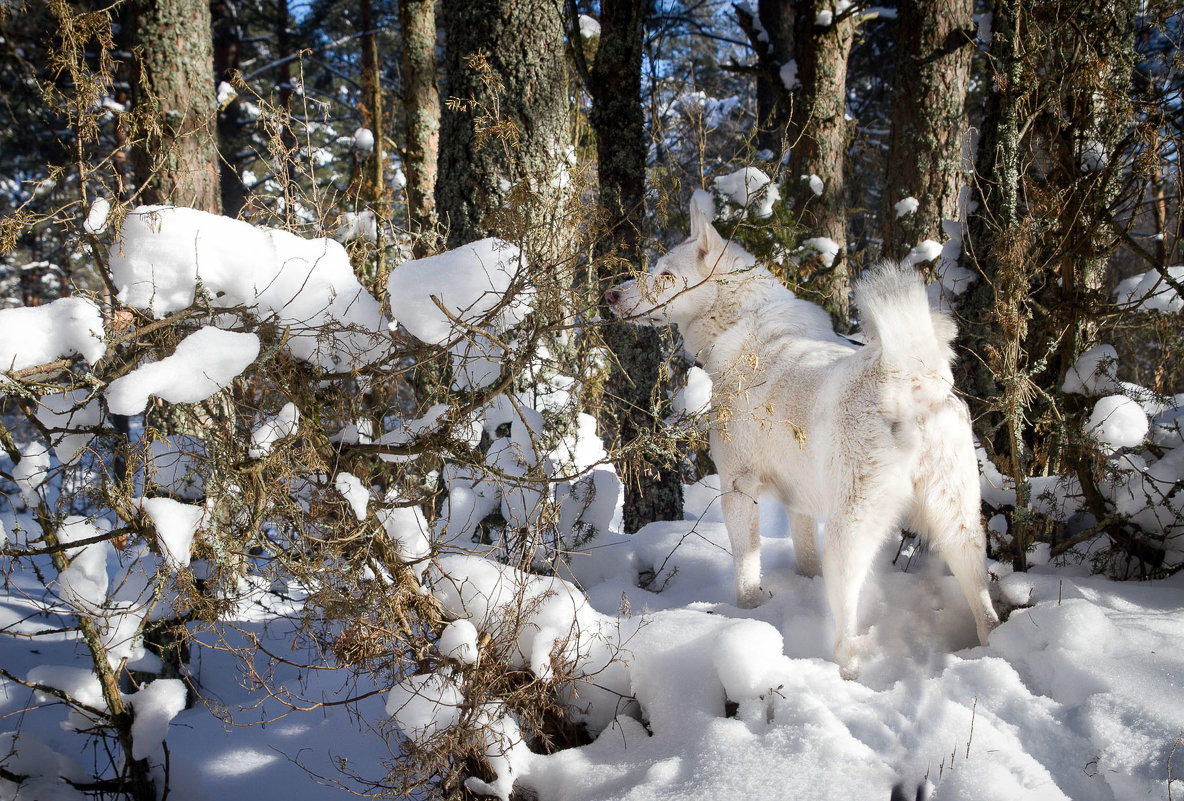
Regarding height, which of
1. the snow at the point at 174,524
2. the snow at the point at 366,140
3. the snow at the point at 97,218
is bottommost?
the snow at the point at 174,524

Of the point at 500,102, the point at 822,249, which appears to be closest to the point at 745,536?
the point at 500,102

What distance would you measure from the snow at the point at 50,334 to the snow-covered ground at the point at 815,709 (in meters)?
1.05

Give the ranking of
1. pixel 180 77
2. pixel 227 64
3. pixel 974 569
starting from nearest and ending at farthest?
pixel 974 569
pixel 180 77
pixel 227 64

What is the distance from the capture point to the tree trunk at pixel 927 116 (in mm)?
6281

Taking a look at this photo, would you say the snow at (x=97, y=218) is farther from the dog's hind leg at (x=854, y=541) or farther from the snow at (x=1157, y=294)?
the snow at (x=1157, y=294)

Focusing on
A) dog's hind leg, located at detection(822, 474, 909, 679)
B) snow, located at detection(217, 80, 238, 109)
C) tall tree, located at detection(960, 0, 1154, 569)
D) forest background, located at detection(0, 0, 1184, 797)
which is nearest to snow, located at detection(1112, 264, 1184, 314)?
forest background, located at detection(0, 0, 1184, 797)

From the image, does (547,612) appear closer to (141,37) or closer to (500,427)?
(500,427)

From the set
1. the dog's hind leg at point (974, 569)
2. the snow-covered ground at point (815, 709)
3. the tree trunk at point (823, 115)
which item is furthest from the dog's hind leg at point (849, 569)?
the tree trunk at point (823, 115)

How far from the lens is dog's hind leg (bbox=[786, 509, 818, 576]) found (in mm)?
3945

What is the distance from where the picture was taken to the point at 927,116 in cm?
645

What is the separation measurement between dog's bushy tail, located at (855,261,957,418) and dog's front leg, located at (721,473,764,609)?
0.97 m

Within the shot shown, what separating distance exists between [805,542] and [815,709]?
1.50 metres

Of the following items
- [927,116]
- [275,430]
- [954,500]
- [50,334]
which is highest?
[927,116]

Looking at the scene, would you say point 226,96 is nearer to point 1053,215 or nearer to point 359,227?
point 359,227
